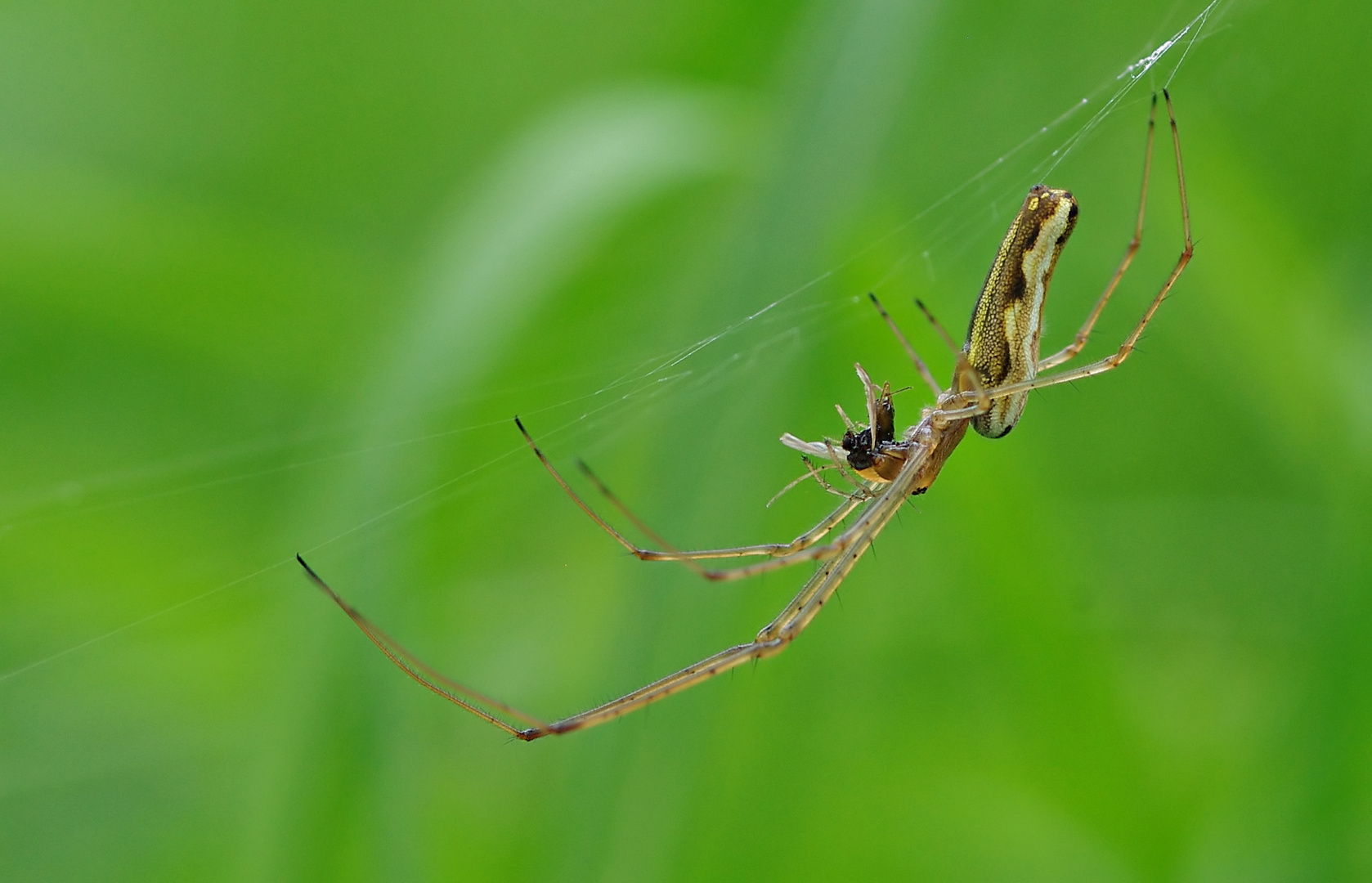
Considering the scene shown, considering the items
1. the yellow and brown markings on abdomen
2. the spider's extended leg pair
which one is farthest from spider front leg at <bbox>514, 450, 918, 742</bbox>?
the yellow and brown markings on abdomen

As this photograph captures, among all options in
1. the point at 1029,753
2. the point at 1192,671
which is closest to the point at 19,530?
the point at 1029,753

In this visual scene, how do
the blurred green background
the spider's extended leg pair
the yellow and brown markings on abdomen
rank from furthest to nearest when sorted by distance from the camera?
the blurred green background
the spider's extended leg pair
the yellow and brown markings on abdomen

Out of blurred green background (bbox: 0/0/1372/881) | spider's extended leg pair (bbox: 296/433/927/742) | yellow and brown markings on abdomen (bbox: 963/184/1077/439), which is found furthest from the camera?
blurred green background (bbox: 0/0/1372/881)

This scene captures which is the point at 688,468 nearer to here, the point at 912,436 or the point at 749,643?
the point at 749,643

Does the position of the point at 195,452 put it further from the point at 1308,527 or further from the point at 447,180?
the point at 1308,527

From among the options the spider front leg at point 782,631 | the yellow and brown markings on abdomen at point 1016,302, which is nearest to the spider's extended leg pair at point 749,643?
the spider front leg at point 782,631

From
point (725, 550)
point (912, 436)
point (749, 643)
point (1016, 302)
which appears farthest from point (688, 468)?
point (1016, 302)

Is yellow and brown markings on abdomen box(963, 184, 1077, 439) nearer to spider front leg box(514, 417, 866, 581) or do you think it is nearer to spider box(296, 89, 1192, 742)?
spider box(296, 89, 1192, 742)
